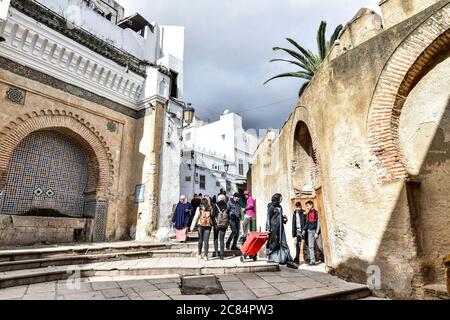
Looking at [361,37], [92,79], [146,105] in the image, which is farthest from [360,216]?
[92,79]

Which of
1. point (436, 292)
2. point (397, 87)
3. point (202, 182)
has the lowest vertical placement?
point (436, 292)

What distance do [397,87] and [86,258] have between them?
22.4 feet

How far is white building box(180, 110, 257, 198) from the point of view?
25.1 m

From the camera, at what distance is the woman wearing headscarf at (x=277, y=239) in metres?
5.97

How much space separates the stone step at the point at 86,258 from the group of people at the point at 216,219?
552 mm

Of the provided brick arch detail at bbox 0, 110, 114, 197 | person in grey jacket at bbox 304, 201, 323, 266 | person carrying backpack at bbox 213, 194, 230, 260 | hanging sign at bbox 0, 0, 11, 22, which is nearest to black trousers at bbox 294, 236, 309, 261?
person in grey jacket at bbox 304, 201, 323, 266

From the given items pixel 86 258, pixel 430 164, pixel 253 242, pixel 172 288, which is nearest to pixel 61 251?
pixel 86 258

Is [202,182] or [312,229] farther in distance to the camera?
[202,182]

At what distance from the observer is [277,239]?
6.05 metres

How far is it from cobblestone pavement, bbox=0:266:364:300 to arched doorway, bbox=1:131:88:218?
475 centimetres

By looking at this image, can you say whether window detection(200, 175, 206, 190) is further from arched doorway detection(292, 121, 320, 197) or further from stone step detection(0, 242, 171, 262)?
arched doorway detection(292, 121, 320, 197)

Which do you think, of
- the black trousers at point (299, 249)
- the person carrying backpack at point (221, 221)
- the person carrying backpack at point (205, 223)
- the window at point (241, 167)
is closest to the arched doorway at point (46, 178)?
the person carrying backpack at point (205, 223)

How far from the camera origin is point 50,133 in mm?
8805

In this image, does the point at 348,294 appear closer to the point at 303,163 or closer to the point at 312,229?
the point at 312,229
